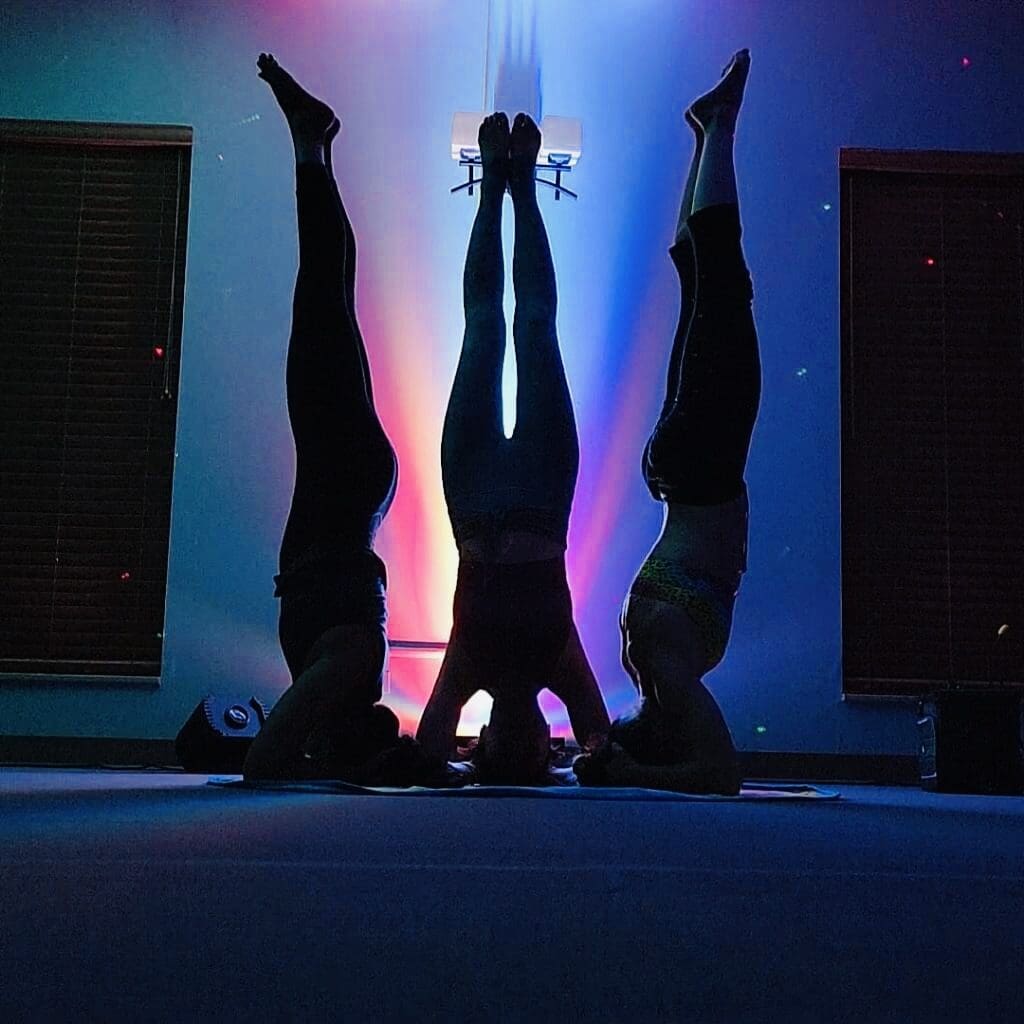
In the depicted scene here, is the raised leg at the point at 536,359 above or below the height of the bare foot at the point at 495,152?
below

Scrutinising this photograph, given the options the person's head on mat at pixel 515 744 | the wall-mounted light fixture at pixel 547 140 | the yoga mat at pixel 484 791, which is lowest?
the yoga mat at pixel 484 791

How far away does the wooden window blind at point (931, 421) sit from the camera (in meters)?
3.70

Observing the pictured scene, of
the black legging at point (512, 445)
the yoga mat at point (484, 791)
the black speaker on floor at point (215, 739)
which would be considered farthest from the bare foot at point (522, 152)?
the black speaker on floor at point (215, 739)

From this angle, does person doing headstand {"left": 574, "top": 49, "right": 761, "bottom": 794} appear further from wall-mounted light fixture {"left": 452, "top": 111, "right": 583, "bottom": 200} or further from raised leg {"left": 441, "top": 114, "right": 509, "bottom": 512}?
wall-mounted light fixture {"left": 452, "top": 111, "right": 583, "bottom": 200}

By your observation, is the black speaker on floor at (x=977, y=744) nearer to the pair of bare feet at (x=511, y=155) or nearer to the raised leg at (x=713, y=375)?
the raised leg at (x=713, y=375)

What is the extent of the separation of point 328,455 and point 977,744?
69.2 inches

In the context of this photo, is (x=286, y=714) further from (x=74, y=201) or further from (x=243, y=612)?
(x=74, y=201)

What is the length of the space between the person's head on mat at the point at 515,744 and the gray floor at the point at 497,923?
0.69 meters

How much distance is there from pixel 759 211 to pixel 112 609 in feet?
7.77

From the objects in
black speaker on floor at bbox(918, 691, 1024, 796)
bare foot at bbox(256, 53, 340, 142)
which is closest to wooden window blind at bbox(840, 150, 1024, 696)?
black speaker on floor at bbox(918, 691, 1024, 796)

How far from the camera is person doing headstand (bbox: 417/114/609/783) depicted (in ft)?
6.65

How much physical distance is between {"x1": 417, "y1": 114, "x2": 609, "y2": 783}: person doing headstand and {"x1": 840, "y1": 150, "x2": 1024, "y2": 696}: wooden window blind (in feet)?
5.52

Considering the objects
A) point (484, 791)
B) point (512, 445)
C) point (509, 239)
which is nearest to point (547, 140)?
point (509, 239)

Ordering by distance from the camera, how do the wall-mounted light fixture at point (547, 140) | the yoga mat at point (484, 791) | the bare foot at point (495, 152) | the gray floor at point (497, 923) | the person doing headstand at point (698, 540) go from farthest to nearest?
the wall-mounted light fixture at point (547, 140) → the bare foot at point (495, 152) → the person doing headstand at point (698, 540) → the yoga mat at point (484, 791) → the gray floor at point (497, 923)
